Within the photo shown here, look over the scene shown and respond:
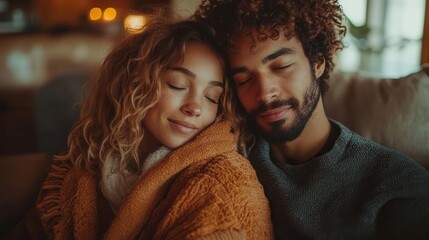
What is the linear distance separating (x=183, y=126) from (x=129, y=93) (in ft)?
0.58

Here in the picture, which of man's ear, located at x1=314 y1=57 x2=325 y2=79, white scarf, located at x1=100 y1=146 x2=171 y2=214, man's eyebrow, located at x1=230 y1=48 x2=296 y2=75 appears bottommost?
white scarf, located at x1=100 y1=146 x2=171 y2=214

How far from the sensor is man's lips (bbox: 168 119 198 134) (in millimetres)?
1064

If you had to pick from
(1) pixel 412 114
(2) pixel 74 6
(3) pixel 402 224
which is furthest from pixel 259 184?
(2) pixel 74 6

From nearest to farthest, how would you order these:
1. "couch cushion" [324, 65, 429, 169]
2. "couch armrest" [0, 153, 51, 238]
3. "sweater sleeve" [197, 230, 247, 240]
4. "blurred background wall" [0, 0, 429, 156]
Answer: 1. "sweater sleeve" [197, 230, 247, 240]
2. "couch cushion" [324, 65, 429, 169]
3. "couch armrest" [0, 153, 51, 238]
4. "blurred background wall" [0, 0, 429, 156]

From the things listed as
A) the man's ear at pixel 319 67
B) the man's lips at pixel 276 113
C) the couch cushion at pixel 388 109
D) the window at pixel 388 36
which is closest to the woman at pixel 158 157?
the man's lips at pixel 276 113

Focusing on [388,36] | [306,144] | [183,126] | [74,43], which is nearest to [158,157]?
[183,126]

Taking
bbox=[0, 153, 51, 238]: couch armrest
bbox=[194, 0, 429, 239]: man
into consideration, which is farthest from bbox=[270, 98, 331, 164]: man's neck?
bbox=[0, 153, 51, 238]: couch armrest

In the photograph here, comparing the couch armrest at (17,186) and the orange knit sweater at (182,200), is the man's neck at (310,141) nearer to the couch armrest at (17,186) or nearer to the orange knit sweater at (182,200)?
the orange knit sweater at (182,200)

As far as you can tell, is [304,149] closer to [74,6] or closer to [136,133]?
[136,133]

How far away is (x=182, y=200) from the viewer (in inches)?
36.3

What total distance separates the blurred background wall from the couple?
1429 mm

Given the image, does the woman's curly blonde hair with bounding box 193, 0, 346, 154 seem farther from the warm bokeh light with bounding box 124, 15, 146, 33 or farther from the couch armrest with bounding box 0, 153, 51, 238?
the couch armrest with bounding box 0, 153, 51, 238

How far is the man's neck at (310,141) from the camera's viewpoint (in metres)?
1.09

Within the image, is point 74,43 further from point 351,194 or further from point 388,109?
point 351,194
